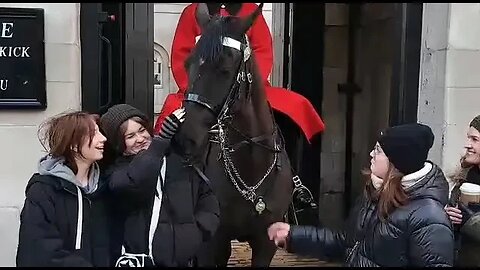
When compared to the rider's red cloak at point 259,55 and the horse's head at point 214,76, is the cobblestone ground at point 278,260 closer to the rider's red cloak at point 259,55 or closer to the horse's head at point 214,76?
the rider's red cloak at point 259,55

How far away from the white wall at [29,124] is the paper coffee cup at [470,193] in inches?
85.8

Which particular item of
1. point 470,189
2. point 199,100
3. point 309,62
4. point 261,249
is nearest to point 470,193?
point 470,189

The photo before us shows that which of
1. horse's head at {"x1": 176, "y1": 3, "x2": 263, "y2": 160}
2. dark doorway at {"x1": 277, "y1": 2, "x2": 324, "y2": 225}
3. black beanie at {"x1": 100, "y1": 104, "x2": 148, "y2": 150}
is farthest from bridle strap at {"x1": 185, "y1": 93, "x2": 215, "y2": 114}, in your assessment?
dark doorway at {"x1": 277, "y1": 2, "x2": 324, "y2": 225}

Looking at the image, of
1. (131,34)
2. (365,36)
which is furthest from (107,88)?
(365,36)

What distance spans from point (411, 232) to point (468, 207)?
597mm

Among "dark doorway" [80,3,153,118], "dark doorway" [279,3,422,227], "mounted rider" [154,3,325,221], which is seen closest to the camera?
"dark doorway" [80,3,153,118]

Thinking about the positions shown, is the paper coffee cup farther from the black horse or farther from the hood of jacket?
the hood of jacket

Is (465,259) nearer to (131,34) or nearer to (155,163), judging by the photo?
(155,163)

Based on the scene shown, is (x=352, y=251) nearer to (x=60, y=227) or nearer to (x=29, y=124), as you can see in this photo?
(x=60, y=227)

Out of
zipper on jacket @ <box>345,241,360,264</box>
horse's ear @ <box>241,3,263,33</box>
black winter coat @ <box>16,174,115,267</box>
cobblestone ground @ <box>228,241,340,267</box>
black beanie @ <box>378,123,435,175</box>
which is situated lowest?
cobblestone ground @ <box>228,241,340,267</box>

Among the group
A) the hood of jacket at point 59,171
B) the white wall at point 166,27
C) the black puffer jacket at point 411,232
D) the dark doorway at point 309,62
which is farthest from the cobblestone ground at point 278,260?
the white wall at point 166,27

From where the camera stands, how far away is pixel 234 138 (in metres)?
3.60

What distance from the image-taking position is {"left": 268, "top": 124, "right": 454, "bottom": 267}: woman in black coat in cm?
234

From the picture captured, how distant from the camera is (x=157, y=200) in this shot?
2666 mm
